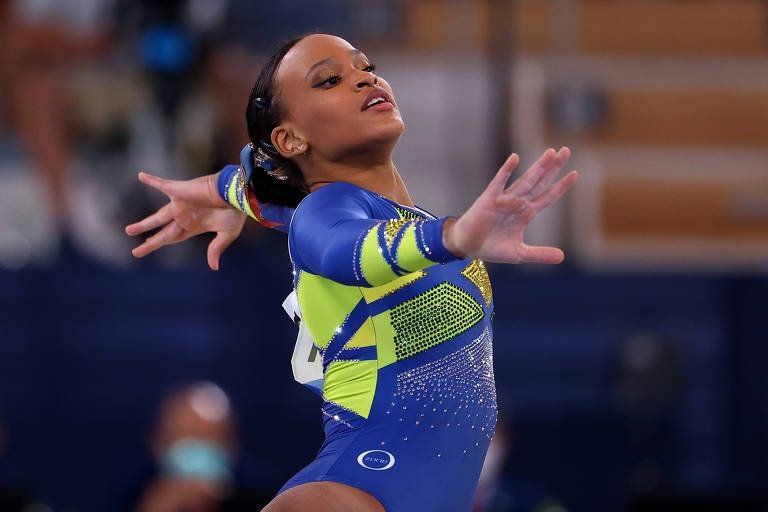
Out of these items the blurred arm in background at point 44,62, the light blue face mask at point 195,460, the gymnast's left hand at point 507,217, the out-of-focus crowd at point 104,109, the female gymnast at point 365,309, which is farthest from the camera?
the blurred arm in background at point 44,62

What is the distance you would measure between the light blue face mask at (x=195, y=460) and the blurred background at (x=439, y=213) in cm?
1

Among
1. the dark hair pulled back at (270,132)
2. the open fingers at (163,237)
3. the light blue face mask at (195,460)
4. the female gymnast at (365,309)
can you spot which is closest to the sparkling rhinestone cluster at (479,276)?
the female gymnast at (365,309)

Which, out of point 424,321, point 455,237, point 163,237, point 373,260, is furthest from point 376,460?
point 163,237

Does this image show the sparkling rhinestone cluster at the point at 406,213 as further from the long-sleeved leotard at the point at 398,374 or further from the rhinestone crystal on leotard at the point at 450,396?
the rhinestone crystal on leotard at the point at 450,396

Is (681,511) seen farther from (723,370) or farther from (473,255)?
(473,255)

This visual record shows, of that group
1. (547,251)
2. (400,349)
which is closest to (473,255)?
(547,251)

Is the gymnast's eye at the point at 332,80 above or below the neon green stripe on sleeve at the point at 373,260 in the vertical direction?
above

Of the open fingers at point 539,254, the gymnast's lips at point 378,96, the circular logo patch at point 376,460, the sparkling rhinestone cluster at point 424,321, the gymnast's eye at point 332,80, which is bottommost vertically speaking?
the circular logo patch at point 376,460

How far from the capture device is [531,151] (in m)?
6.94

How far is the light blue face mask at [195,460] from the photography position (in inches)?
198

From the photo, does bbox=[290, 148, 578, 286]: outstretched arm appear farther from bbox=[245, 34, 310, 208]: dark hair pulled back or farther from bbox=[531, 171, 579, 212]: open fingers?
bbox=[245, 34, 310, 208]: dark hair pulled back

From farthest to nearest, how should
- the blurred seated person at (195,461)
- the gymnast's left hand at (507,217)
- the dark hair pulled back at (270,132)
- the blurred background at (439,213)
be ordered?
the blurred background at (439,213)
the blurred seated person at (195,461)
the dark hair pulled back at (270,132)
the gymnast's left hand at (507,217)

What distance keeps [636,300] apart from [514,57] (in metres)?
1.92

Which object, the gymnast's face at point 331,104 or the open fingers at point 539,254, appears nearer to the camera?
the open fingers at point 539,254
